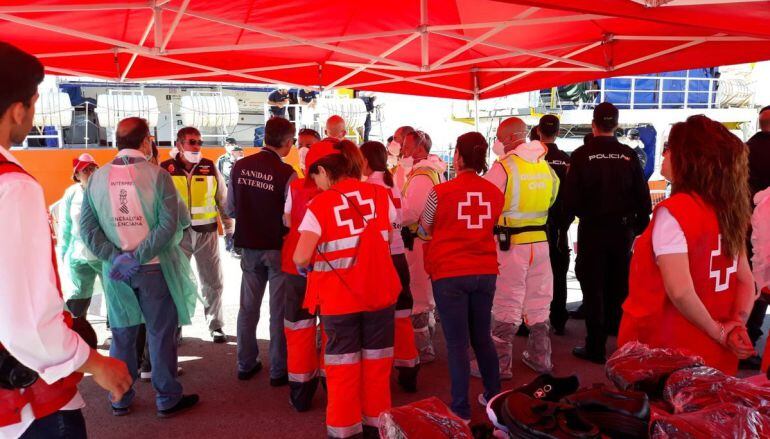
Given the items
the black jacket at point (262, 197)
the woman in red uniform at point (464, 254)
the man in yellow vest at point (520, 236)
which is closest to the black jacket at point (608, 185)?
the man in yellow vest at point (520, 236)

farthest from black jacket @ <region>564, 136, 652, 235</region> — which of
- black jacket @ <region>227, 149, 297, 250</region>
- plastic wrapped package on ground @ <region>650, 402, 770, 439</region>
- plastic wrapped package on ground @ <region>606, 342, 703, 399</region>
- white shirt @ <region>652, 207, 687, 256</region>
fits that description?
plastic wrapped package on ground @ <region>650, 402, 770, 439</region>

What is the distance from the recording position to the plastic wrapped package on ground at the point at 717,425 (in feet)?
3.36

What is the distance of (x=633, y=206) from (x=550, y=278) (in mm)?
890

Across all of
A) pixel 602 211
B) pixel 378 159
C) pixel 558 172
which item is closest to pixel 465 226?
pixel 378 159

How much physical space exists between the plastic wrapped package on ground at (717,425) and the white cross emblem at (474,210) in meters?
2.29

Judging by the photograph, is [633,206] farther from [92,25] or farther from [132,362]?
[92,25]

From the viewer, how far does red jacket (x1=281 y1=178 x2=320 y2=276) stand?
12.0ft

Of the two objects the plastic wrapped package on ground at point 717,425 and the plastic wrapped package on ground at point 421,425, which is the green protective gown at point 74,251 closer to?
the plastic wrapped package on ground at point 421,425

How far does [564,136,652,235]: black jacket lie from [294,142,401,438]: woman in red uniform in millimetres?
1991

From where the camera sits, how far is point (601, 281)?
4.58m

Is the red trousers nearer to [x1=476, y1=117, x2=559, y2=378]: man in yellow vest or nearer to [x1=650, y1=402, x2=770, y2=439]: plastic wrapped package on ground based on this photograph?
[x1=476, y1=117, x2=559, y2=378]: man in yellow vest

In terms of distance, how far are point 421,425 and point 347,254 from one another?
191 centimetres

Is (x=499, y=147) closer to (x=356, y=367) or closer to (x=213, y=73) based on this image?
(x=356, y=367)

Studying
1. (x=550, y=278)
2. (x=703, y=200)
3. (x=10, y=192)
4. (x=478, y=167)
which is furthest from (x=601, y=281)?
(x=10, y=192)
